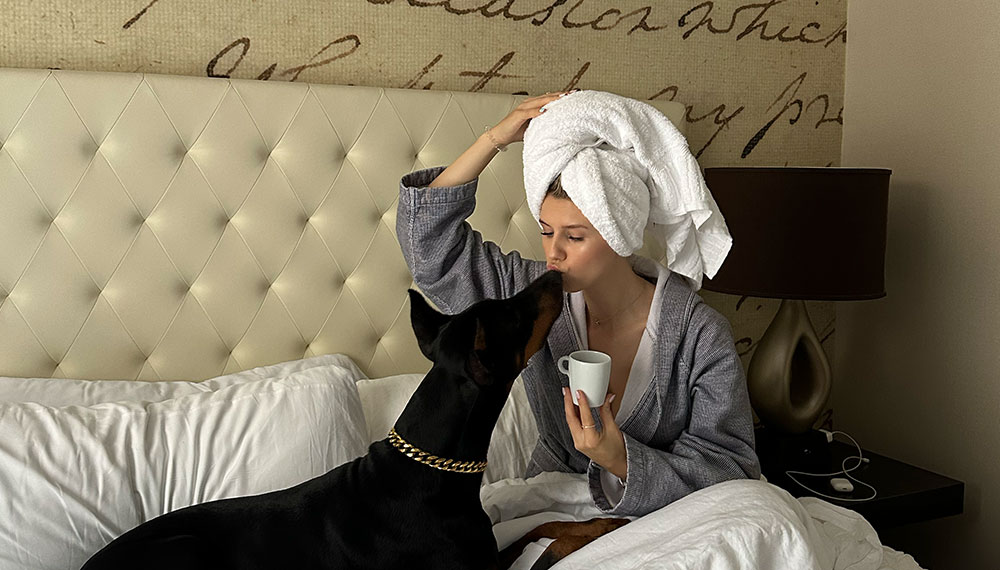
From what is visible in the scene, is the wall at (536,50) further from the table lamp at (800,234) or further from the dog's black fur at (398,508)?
the dog's black fur at (398,508)

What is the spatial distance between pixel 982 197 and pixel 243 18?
6.50ft

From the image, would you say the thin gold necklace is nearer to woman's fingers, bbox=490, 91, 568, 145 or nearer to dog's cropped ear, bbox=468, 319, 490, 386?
woman's fingers, bbox=490, 91, 568, 145

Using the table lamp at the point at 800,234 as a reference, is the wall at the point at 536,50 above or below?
above

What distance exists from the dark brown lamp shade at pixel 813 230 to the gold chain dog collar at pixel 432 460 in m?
1.24

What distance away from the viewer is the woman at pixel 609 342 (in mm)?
1459

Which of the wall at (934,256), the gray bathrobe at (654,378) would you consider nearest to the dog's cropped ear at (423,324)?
the gray bathrobe at (654,378)

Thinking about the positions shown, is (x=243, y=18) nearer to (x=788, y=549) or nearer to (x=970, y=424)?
(x=788, y=549)

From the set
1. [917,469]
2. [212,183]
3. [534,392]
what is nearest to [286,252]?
[212,183]

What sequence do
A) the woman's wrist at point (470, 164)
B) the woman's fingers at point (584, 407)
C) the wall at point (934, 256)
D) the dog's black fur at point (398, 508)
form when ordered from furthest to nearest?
the wall at point (934, 256), the woman's wrist at point (470, 164), the woman's fingers at point (584, 407), the dog's black fur at point (398, 508)

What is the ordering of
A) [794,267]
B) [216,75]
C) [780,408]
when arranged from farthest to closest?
[780,408]
[794,267]
[216,75]

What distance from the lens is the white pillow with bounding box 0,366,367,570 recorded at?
137cm

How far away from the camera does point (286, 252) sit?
2.05 meters

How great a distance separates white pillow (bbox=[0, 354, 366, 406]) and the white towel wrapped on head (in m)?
0.66

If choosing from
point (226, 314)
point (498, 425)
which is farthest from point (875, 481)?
point (226, 314)
